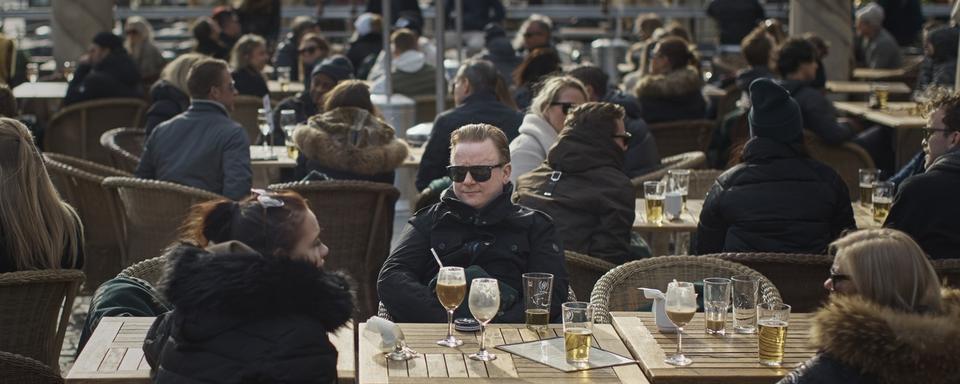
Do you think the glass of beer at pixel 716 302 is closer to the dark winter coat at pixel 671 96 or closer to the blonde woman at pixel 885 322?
the blonde woman at pixel 885 322

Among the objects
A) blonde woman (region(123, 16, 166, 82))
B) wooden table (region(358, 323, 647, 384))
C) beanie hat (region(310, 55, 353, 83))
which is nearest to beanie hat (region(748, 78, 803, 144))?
wooden table (region(358, 323, 647, 384))

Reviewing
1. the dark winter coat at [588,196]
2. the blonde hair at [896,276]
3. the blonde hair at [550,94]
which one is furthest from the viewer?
the blonde hair at [550,94]

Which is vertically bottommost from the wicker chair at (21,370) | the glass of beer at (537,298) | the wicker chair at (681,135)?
the wicker chair at (681,135)

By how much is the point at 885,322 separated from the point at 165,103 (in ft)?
19.7

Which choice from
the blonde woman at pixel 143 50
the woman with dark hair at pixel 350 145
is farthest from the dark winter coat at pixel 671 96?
the blonde woman at pixel 143 50

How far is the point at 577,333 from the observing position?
3.64 meters

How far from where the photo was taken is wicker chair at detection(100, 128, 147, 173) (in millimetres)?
7562

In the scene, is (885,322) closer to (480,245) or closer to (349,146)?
(480,245)

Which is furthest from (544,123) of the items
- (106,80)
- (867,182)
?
(106,80)

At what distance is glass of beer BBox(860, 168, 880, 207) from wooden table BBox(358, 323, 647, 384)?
2772 mm

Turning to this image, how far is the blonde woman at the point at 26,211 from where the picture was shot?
14.9ft

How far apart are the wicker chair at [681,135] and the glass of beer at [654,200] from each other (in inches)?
127

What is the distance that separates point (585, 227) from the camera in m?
5.49

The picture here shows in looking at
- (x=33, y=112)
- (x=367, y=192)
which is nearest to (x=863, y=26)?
(x=33, y=112)
